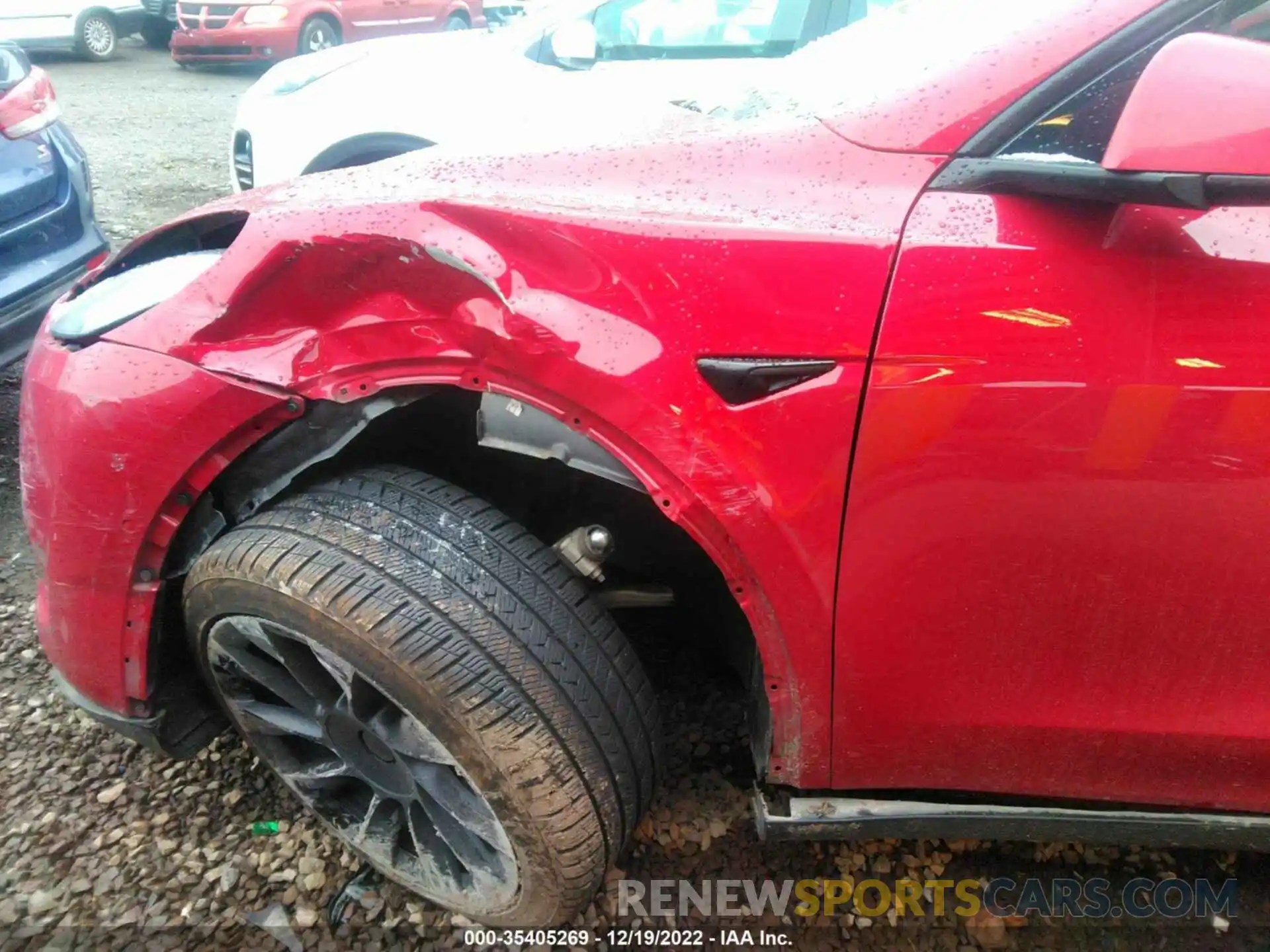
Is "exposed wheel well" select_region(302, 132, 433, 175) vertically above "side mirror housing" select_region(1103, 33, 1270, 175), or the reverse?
"side mirror housing" select_region(1103, 33, 1270, 175)

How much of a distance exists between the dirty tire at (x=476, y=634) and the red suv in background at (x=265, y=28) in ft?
33.1

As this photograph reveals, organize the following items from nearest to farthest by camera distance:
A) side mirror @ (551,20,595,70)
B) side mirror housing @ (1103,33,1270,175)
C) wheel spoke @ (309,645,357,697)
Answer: side mirror housing @ (1103,33,1270,175) → wheel spoke @ (309,645,357,697) → side mirror @ (551,20,595,70)

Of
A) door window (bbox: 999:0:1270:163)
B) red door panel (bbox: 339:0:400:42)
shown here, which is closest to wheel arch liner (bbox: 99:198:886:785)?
door window (bbox: 999:0:1270:163)

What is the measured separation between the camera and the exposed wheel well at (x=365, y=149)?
10.8 ft

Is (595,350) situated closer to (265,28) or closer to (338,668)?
(338,668)

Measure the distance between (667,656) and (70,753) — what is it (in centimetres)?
150

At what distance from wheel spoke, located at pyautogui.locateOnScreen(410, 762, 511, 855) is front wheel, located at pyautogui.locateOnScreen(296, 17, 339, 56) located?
10.6m

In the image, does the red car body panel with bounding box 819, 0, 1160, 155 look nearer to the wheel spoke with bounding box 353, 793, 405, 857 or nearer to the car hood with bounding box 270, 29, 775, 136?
the wheel spoke with bounding box 353, 793, 405, 857

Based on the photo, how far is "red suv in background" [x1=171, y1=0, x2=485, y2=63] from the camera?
9.82 meters

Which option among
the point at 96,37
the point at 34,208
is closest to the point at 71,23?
the point at 96,37

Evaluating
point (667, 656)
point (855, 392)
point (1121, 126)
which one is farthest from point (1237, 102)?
point (667, 656)

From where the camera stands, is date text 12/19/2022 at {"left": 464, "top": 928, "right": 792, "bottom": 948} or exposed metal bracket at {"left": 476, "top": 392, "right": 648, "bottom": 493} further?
date text 12/19/2022 at {"left": 464, "top": 928, "right": 792, "bottom": 948}

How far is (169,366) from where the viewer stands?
1.40 m

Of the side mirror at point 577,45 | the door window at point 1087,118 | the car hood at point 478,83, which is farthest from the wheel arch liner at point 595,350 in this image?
the side mirror at point 577,45
